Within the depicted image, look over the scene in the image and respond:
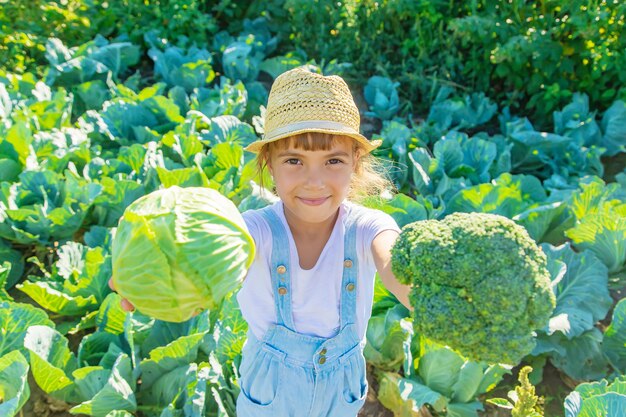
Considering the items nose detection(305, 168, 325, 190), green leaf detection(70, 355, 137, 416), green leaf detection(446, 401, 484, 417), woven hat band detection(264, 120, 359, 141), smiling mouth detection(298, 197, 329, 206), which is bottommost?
green leaf detection(446, 401, 484, 417)

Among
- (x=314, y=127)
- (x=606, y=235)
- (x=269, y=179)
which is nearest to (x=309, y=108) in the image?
(x=314, y=127)

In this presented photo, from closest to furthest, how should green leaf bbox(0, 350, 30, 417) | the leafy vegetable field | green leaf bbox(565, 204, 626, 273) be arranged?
green leaf bbox(0, 350, 30, 417) → the leafy vegetable field → green leaf bbox(565, 204, 626, 273)

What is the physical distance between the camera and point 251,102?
5.86m

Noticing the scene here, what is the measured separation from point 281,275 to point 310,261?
5.3 inches

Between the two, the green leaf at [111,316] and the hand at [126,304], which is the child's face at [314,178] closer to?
the hand at [126,304]

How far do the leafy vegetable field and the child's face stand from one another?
2.61 feet

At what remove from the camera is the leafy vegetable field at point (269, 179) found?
3.01 m

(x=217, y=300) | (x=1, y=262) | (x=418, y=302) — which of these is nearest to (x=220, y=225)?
(x=217, y=300)

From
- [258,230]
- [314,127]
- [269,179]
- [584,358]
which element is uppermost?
[314,127]

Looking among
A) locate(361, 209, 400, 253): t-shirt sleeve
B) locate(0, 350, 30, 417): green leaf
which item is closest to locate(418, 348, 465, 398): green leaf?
locate(361, 209, 400, 253): t-shirt sleeve

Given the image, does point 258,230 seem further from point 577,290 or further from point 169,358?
point 577,290

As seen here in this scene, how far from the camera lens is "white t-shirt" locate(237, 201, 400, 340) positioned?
2.19m

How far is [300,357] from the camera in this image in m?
2.21

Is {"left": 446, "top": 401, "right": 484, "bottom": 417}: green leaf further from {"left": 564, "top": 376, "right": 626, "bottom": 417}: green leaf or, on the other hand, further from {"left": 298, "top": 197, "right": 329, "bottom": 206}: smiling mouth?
{"left": 298, "top": 197, "right": 329, "bottom": 206}: smiling mouth
